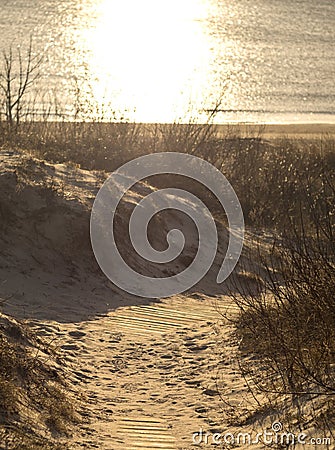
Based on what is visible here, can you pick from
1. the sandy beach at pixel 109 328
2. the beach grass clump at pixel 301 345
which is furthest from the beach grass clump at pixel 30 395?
the beach grass clump at pixel 301 345

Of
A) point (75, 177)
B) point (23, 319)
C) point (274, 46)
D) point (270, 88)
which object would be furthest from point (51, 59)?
point (23, 319)

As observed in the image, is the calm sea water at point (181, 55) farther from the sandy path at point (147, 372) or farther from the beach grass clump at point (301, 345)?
the beach grass clump at point (301, 345)

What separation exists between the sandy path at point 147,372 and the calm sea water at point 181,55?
9246 mm

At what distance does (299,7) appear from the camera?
104m

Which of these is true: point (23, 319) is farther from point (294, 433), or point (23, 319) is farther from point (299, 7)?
point (299, 7)

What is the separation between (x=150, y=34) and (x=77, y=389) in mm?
79417

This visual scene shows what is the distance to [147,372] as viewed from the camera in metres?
8.08

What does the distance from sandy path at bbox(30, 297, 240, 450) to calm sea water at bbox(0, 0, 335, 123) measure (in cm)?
925

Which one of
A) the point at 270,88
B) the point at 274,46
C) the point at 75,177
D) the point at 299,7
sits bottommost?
the point at 75,177

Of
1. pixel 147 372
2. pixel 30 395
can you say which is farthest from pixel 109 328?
pixel 30 395

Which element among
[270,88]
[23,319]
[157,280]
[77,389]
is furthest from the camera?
[270,88]

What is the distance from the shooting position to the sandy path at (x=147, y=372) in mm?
6512

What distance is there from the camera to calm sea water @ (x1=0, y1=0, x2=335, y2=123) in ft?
137

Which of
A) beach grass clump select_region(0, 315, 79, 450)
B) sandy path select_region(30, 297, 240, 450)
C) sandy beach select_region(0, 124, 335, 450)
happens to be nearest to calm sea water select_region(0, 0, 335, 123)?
sandy beach select_region(0, 124, 335, 450)
